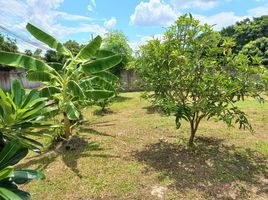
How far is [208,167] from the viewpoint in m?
5.16

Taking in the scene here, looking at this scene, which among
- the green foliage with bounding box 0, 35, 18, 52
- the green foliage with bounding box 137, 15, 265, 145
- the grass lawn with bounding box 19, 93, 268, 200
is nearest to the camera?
the grass lawn with bounding box 19, 93, 268, 200

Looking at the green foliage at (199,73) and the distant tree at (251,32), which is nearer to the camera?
the green foliage at (199,73)

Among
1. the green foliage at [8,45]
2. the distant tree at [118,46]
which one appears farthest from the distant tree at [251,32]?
the green foliage at [8,45]

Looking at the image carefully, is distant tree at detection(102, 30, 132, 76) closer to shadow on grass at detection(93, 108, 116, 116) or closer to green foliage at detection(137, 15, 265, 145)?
shadow on grass at detection(93, 108, 116, 116)

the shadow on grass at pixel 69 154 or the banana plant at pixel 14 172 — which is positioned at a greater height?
the banana plant at pixel 14 172

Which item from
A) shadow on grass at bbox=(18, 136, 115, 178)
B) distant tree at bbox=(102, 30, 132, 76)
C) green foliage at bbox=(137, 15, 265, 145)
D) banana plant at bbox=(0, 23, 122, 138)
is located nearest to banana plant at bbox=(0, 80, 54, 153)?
shadow on grass at bbox=(18, 136, 115, 178)

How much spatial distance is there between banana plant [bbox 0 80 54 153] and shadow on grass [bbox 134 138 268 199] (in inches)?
106

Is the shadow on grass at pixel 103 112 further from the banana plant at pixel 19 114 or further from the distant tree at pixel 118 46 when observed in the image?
the banana plant at pixel 19 114

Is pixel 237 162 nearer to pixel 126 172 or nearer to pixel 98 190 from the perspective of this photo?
pixel 126 172

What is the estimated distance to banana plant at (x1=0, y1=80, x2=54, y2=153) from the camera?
7.91 feet

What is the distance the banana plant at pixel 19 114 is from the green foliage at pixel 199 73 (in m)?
3.14

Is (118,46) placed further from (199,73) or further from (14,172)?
(14,172)

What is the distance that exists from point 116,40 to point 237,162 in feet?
40.7

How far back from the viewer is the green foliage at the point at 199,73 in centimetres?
514
